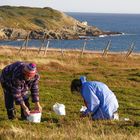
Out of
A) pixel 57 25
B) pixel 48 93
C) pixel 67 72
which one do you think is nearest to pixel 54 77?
pixel 67 72

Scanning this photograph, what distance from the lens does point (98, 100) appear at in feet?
43.1

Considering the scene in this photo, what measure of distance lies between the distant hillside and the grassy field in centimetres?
9713

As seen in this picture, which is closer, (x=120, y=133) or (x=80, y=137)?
(x=80, y=137)

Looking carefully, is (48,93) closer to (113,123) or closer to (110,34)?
(113,123)

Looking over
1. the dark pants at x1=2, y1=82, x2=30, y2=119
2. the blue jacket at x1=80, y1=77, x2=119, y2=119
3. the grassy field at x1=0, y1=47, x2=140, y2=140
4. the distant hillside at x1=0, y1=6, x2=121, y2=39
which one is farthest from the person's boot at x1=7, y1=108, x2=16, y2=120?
the distant hillside at x1=0, y1=6, x2=121, y2=39

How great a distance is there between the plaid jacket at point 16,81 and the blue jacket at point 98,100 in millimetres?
1233

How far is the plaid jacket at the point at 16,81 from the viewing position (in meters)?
12.4

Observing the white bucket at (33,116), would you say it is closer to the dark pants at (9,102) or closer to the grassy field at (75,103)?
the grassy field at (75,103)

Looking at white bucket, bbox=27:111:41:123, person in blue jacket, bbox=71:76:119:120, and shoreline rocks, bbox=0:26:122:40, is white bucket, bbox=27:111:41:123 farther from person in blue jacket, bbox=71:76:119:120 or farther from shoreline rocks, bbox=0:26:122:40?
shoreline rocks, bbox=0:26:122:40

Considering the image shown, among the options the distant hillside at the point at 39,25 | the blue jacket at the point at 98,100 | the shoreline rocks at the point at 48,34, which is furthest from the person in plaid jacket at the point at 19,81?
the distant hillside at the point at 39,25

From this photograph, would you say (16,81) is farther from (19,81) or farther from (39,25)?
(39,25)

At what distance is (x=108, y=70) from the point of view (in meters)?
31.1

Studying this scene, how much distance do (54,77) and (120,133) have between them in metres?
15.2

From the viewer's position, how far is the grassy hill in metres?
149
